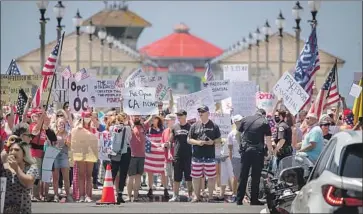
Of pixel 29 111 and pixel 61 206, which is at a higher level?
pixel 29 111

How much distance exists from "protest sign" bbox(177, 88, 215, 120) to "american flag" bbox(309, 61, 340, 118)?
2061mm

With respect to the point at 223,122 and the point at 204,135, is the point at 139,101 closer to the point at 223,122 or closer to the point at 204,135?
the point at 223,122

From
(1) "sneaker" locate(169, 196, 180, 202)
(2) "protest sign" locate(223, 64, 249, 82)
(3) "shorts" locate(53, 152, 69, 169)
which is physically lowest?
(1) "sneaker" locate(169, 196, 180, 202)

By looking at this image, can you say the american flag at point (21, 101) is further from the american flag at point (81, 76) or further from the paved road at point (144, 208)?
the paved road at point (144, 208)

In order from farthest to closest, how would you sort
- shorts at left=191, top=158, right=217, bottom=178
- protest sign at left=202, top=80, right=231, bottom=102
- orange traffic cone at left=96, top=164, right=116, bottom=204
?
protest sign at left=202, top=80, right=231, bottom=102, shorts at left=191, top=158, right=217, bottom=178, orange traffic cone at left=96, top=164, right=116, bottom=204

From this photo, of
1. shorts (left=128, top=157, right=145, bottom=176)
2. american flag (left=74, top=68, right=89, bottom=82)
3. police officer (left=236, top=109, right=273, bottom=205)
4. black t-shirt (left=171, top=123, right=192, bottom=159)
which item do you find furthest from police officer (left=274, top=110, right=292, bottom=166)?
american flag (left=74, top=68, right=89, bottom=82)

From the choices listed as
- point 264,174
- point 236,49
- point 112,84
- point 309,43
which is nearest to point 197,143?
point 264,174

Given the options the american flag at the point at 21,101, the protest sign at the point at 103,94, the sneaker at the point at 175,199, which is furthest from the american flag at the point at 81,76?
the sneaker at the point at 175,199

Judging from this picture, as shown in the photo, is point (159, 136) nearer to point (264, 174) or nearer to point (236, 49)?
point (264, 174)

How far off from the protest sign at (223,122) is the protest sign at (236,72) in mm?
4732

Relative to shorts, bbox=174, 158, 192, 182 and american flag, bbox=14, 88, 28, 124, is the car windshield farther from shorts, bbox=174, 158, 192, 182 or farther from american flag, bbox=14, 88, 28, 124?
american flag, bbox=14, 88, 28, 124

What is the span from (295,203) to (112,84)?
14.3 meters

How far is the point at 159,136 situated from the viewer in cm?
2491

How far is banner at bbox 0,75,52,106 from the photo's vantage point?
929 inches
